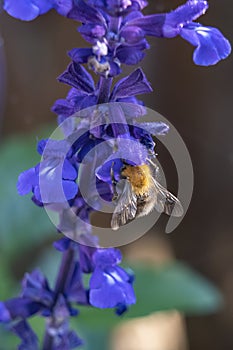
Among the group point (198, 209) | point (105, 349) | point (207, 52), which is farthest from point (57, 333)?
point (198, 209)

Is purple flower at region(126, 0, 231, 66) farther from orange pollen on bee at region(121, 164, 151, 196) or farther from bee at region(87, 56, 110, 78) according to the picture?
orange pollen on bee at region(121, 164, 151, 196)

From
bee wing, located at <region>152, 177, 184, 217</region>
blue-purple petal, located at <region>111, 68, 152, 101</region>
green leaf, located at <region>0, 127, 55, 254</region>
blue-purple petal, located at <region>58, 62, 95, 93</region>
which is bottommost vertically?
green leaf, located at <region>0, 127, 55, 254</region>

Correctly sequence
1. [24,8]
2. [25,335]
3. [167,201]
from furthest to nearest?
[25,335]
[167,201]
[24,8]

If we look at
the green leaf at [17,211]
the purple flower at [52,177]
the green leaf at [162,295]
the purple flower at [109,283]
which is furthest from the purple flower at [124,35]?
the green leaf at [17,211]

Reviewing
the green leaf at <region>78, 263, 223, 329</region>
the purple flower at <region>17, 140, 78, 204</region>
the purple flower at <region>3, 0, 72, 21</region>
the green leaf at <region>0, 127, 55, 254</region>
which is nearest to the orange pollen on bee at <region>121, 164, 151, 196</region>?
the purple flower at <region>17, 140, 78, 204</region>

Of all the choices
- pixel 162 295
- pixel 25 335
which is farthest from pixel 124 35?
pixel 162 295

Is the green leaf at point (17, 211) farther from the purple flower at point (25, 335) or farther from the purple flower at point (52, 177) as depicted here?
the purple flower at point (52, 177)

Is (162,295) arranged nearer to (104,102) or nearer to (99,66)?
(104,102)

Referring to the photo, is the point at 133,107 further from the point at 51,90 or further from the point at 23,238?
the point at 51,90
